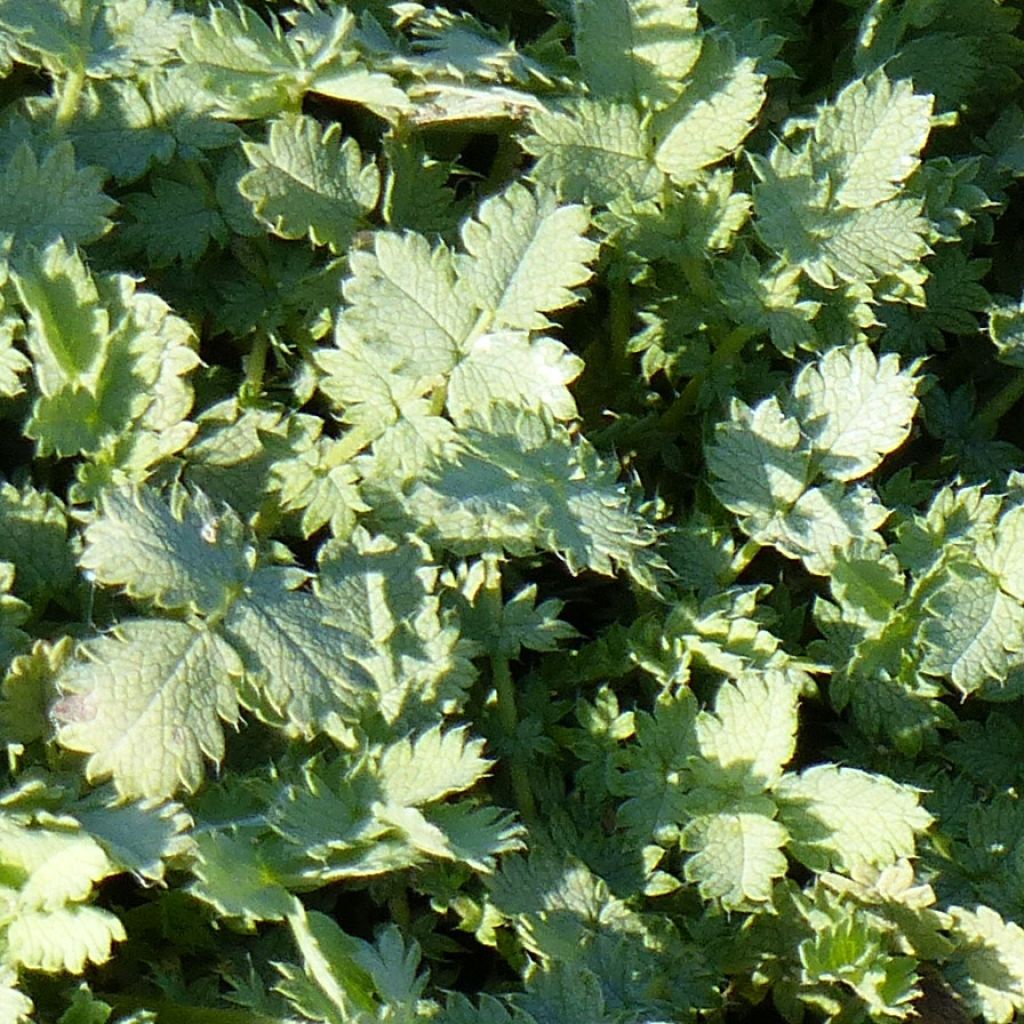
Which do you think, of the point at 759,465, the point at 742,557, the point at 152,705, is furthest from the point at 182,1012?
the point at 759,465

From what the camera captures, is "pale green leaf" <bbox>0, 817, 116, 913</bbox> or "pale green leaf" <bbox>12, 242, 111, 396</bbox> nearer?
"pale green leaf" <bbox>0, 817, 116, 913</bbox>

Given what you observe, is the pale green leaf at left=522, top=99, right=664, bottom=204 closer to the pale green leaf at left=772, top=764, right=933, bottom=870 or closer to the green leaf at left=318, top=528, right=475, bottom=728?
the green leaf at left=318, top=528, right=475, bottom=728

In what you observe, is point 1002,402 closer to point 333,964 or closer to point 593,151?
point 593,151

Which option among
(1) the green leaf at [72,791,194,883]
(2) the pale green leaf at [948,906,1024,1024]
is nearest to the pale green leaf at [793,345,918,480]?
(2) the pale green leaf at [948,906,1024,1024]

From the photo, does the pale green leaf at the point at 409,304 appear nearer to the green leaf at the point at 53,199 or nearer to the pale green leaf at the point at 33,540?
the green leaf at the point at 53,199

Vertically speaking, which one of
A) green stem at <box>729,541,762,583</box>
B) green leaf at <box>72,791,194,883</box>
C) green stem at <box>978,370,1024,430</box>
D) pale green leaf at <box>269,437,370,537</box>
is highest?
green stem at <box>978,370,1024,430</box>

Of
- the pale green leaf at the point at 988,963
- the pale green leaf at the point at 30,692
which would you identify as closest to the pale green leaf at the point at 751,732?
the pale green leaf at the point at 988,963

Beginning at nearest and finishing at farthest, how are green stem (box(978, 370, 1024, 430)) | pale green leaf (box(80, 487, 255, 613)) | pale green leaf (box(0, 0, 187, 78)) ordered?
pale green leaf (box(80, 487, 255, 613)) → pale green leaf (box(0, 0, 187, 78)) → green stem (box(978, 370, 1024, 430))

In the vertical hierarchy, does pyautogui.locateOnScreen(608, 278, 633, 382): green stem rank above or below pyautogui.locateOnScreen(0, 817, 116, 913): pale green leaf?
above
